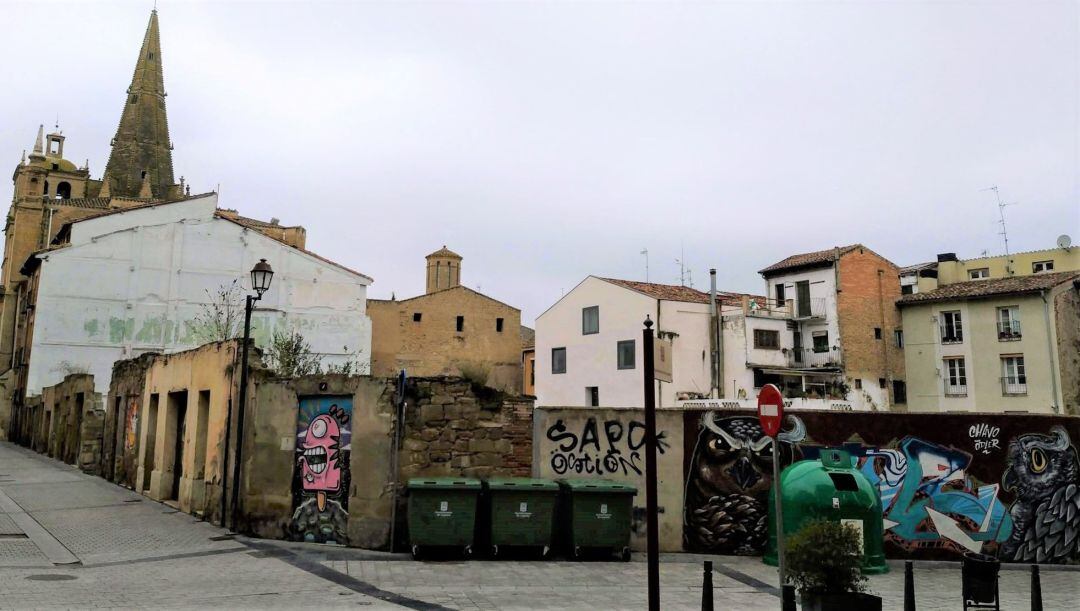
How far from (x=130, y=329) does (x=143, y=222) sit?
17.5ft

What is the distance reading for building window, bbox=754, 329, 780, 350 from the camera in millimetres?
43969

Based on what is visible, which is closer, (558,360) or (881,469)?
(881,469)

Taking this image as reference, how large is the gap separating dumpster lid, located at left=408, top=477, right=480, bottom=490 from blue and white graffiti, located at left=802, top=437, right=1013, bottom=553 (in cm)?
559

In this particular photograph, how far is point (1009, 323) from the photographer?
136 feet

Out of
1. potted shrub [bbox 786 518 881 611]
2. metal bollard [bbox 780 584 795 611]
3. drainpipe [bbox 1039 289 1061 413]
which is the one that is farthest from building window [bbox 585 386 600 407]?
metal bollard [bbox 780 584 795 611]

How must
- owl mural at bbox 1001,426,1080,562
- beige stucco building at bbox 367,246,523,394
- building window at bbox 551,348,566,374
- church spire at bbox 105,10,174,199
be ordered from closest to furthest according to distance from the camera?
owl mural at bbox 1001,426,1080,562, building window at bbox 551,348,566,374, beige stucco building at bbox 367,246,523,394, church spire at bbox 105,10,174,199

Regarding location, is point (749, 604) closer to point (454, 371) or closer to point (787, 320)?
point (787, 320)

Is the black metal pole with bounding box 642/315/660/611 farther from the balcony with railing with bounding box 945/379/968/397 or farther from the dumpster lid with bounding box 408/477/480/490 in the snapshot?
the balcony with railing with bounding box 945/379/968/397

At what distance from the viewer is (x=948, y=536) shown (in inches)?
506

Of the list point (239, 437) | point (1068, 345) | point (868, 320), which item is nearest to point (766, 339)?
point (868, 320)

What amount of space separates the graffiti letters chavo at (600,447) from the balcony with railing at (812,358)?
1377 inches

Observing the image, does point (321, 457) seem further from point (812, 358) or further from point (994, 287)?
point (994, 287)

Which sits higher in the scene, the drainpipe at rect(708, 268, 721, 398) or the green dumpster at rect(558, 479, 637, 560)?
the drainpipe at rect(708, 268, 721, 398)

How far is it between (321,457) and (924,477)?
32.5 ft
